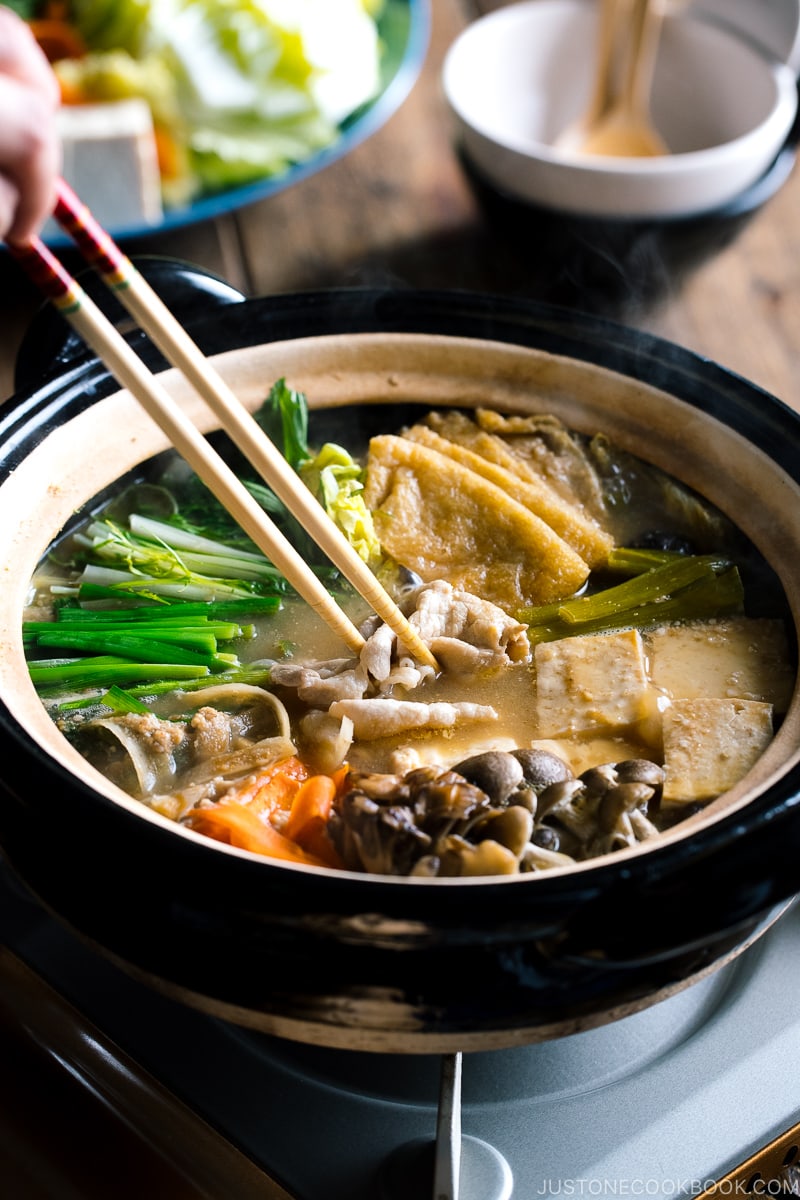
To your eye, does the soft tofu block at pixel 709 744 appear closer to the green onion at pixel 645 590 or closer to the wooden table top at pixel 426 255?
the green onion at pixel 645 590

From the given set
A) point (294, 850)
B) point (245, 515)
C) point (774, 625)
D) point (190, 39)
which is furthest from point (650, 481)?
point (190, 39)

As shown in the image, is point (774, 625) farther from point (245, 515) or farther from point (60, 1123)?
point (60, 1123)

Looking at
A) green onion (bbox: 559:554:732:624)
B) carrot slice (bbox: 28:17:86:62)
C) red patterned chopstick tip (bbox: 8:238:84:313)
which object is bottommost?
green onion (bbox: 559:554:732:624)

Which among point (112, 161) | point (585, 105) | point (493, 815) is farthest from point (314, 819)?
point (585, 105)

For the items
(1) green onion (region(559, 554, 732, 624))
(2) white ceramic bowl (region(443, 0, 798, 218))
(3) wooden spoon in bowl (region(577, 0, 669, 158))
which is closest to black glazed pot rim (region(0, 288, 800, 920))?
(1) green onion (region(559, 554, 732, 624))

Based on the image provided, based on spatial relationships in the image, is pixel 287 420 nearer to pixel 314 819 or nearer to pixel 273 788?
pixel 273 788

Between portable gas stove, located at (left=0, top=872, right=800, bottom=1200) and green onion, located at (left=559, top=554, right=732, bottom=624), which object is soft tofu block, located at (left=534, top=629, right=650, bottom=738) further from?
portable gas stove, located at (left=0, top=872, right=800, bottom=1200)

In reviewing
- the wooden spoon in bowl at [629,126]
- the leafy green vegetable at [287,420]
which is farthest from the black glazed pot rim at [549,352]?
the wooden spoon in bowl at [629,126]
